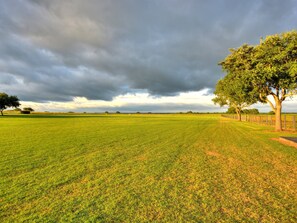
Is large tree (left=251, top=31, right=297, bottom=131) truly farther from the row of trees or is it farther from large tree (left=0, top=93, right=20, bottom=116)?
large tree (left=0, top=93, right=20, bottom=116)

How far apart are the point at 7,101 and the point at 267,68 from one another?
97.8 m

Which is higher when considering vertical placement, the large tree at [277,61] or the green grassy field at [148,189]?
the large tree at [277,61]

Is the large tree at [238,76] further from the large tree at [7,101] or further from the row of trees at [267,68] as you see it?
the large tree at [7,101]

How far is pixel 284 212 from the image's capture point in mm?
3859

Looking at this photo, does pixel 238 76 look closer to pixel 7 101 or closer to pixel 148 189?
pixel 148 189

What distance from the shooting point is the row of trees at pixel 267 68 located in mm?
18922

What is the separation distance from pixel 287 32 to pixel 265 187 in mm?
20659

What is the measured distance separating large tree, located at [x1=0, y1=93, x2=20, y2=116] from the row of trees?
92024 mm

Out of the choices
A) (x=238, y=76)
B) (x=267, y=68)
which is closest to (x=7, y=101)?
(x=238, y=76)

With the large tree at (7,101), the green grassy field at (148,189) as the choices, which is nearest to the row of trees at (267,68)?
the green grassy field at (148,189)

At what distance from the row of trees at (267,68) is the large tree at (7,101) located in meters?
92.0

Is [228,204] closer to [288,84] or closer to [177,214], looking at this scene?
[177,214]

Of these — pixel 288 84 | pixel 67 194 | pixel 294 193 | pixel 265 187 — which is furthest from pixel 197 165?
pixel 288 84

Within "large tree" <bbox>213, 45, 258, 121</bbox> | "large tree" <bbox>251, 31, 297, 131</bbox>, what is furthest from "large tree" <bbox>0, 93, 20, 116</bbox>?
"large tree" <bbox>251, 31, 297, 131</bbox>
